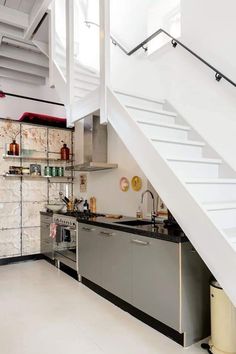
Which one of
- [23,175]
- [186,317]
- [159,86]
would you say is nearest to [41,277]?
[23,175]

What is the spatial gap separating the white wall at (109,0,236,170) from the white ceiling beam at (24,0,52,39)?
1.60m

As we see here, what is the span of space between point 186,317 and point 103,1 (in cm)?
311

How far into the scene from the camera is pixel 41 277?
4.09 m

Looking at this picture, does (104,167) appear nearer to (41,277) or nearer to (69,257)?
(69,257)

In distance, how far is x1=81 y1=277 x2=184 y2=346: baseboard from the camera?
7.82 feet

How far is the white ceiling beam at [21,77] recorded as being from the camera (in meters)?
5.31

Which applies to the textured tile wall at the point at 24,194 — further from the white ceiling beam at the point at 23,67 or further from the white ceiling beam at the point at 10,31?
the white ceiling beam at the point at 10,31

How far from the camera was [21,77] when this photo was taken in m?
5.49

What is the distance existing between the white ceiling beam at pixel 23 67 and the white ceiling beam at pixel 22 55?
0.87ft

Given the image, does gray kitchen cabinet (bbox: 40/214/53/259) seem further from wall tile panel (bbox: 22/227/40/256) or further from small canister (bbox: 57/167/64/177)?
small canister (bbox: 57/167/64/177)

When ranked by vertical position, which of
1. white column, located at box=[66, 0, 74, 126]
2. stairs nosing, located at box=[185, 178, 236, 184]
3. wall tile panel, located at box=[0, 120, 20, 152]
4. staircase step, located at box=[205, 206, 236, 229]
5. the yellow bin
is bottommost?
the yellow bin

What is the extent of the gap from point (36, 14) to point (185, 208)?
3.51m

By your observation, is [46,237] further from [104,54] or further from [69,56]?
[104,54]

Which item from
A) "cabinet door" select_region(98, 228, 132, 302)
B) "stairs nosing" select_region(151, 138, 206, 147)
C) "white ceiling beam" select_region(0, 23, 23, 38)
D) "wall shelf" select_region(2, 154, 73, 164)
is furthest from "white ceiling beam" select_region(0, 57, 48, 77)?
"stairs nosing" select_region(151, 138, 206, 147)
